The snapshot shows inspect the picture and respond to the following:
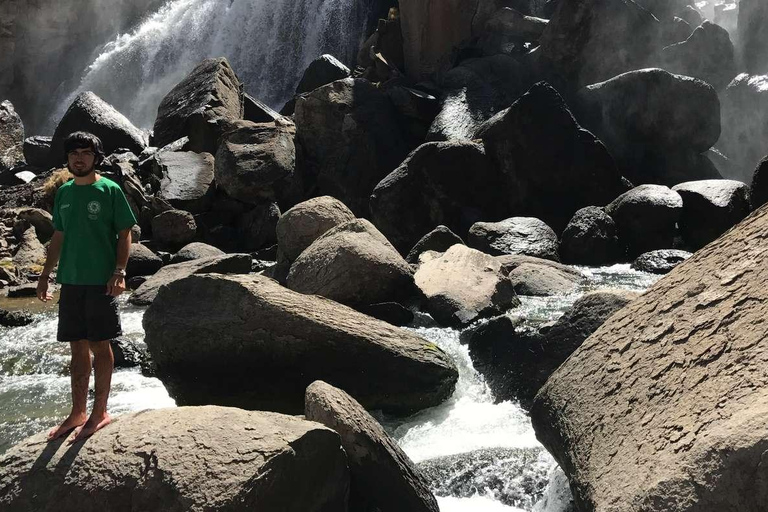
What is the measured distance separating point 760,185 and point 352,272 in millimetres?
6811

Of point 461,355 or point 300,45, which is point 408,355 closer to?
point 461,355

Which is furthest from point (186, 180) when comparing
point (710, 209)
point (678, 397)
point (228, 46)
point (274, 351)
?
point (678, 397)

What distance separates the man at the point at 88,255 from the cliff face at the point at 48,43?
3027 cm

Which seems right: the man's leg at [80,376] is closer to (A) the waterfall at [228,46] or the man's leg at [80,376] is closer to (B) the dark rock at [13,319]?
(B) the dark rock at [13,319]

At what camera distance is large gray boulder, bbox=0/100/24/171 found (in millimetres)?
24973

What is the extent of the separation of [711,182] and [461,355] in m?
7.80

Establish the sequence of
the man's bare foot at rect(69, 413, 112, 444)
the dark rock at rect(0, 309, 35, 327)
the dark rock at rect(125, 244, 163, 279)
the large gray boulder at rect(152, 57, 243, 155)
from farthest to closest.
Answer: the large gray boulder at rect(152, 57, 243, 155), the dark rock at rect(125, 244, 163, 279), the dark rock at rect(0, 309, 35, 327), the man's bare foot at rect(69, 413, 112, 444)

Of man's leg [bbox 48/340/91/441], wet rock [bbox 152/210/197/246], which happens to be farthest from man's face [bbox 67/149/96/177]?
wet rock [bbox 152/210/197/246]

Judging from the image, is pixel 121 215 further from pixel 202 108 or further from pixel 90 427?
pixel 202 108

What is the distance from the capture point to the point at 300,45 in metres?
26.0

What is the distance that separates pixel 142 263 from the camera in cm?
1343

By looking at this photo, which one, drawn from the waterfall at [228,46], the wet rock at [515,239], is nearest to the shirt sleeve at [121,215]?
the wet rock at [515,239]

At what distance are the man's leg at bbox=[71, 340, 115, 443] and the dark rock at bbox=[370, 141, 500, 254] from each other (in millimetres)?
9408

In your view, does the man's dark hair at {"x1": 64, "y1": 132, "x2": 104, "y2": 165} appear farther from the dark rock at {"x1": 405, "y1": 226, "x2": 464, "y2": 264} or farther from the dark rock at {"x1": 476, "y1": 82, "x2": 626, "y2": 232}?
the dark rock at {"x1": 476, "y1": 82, "x2": 626, "y2": 232}
